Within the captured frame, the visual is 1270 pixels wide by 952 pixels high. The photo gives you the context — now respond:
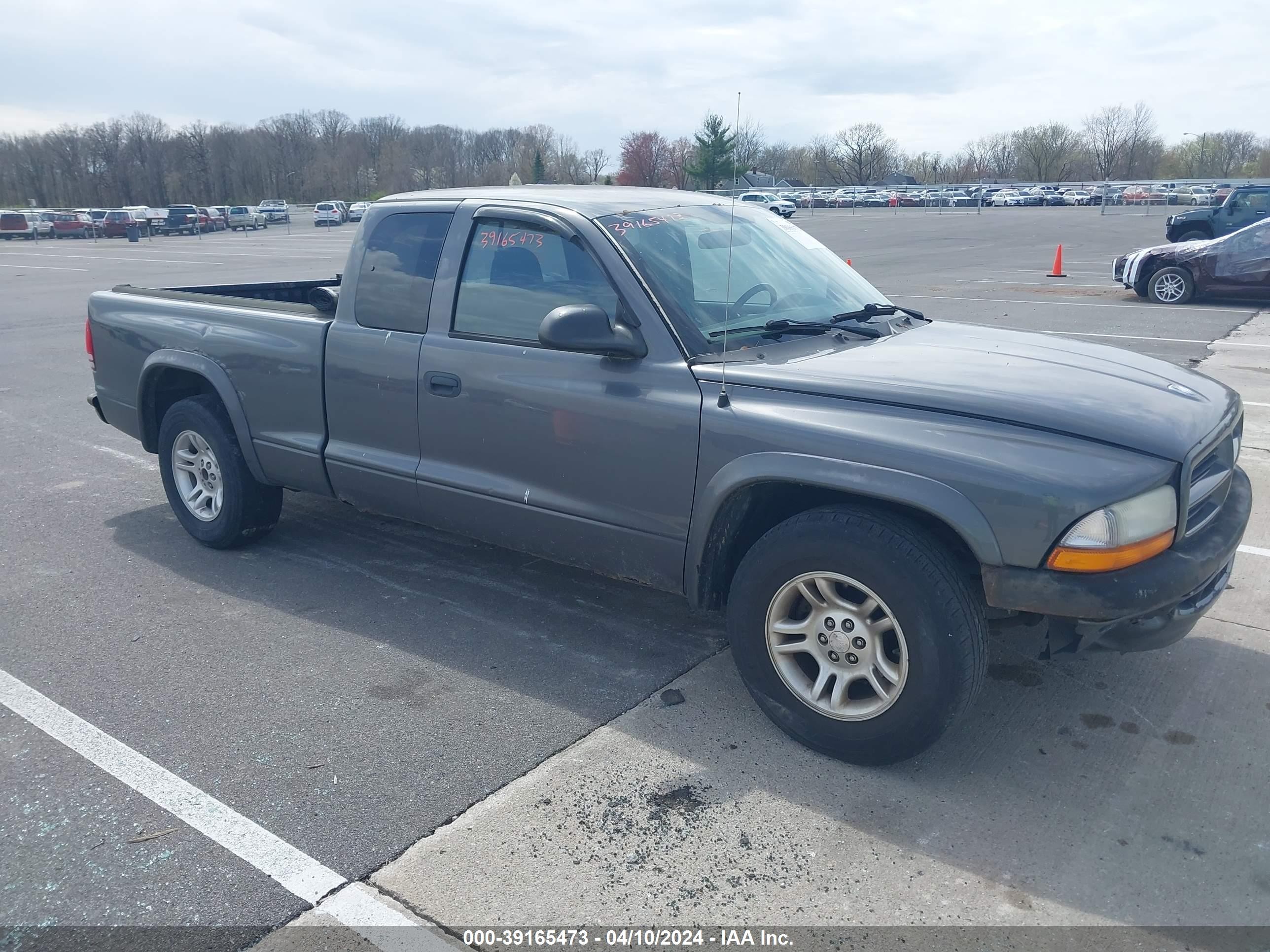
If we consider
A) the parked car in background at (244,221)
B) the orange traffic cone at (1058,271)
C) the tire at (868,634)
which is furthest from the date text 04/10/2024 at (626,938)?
the parked car in background at (244,221)

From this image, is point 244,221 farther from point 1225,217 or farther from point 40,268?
point 1225,217

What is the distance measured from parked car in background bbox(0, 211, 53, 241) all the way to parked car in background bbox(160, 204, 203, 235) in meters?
5.70

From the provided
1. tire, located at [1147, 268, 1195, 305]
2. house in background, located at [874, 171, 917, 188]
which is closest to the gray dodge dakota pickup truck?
tire, located at [1147, 268, 1195, 305]

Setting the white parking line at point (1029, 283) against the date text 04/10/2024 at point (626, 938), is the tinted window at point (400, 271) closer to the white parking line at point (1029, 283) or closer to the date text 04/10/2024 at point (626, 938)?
the date text 04/10/2024 at point (626, 938)

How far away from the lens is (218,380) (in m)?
5.05

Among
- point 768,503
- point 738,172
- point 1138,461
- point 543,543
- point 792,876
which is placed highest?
point 738,172

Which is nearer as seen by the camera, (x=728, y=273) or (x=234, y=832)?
(x=234, y=832)

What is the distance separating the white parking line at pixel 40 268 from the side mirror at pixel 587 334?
95.5 feet

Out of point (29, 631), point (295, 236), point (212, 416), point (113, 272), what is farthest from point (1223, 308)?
point (295, 236)

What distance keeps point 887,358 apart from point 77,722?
3.25 meters

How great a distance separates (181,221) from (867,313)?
59342 mm

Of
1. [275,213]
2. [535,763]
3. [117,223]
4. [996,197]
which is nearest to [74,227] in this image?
[117,223]

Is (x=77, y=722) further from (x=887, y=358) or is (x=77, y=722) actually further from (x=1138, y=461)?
(x=1138, y=461)

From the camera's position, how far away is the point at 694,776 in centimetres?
328
